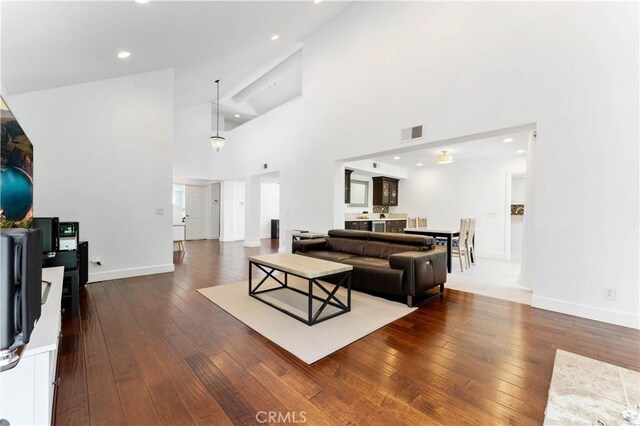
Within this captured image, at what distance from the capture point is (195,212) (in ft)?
32.8

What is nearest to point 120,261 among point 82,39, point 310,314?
point 82,39

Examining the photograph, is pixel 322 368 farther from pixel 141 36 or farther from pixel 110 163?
pixel 110 163

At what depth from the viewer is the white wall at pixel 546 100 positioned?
284cm

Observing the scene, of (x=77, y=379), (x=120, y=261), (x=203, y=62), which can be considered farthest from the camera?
(x=203, y=62)

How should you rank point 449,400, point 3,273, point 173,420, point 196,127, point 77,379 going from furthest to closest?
point 196,127 < point 77,379 < point 449,400 < point 173,420 < point 3,273

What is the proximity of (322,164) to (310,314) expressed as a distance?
385 cm

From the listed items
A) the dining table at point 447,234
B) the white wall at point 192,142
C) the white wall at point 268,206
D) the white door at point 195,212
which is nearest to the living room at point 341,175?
the dining table at point 447,234

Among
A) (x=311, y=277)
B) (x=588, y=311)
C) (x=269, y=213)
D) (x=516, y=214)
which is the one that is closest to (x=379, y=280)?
(x=311, y=277)

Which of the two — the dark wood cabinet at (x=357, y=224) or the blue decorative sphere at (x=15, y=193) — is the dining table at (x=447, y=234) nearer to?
the dark wood cabinet at (x=357, y=224)

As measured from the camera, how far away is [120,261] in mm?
4586

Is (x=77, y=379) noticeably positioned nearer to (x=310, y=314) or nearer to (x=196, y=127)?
(x=310, y=314)

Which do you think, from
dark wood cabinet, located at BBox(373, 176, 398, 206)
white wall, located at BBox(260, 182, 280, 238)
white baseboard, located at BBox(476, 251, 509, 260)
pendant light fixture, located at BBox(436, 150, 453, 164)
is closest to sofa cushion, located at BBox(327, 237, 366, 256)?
pendant light fixture, located at BBox(436, 150, 453, 164)

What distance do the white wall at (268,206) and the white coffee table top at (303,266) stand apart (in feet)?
25.4

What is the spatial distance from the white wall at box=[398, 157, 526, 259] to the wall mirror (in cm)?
147
